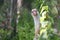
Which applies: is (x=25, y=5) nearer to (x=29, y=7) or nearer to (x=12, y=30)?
(x=29, y=7)

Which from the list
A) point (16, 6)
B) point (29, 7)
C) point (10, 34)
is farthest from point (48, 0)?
point (29, 7)

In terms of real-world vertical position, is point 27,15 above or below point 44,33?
above

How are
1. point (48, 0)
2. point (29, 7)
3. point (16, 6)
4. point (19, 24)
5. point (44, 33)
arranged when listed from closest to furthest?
point (44, 33) < point (48, 0) < point (19, 24) < point (16, 6) < point (29, 7)

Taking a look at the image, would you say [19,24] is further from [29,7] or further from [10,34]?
[29,7]

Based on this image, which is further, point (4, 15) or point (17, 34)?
point (4, 15)

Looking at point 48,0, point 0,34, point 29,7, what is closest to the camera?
point 48,0

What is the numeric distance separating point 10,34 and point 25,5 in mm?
1890

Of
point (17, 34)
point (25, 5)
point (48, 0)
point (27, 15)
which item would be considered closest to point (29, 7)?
point (25, 5)

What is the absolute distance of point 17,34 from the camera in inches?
196

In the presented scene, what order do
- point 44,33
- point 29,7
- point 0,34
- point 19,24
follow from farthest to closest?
point 29,7 → point 19,24 → point 0,34 → point 44,33

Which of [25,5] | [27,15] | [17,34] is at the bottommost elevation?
[17,34]

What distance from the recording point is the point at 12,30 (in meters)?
5.11

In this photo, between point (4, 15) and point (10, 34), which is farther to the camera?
point (4, 15)

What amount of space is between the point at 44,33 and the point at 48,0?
0.63m
